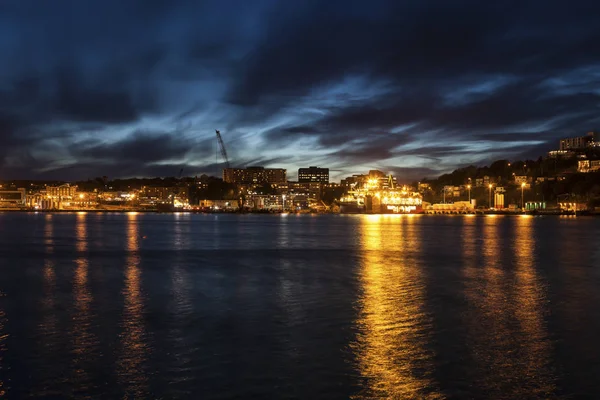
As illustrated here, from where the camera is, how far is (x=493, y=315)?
1516 centimetres

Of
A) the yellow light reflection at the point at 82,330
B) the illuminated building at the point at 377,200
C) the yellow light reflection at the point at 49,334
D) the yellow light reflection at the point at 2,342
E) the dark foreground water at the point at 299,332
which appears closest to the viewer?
the yellow light reflection at the point at 2,342

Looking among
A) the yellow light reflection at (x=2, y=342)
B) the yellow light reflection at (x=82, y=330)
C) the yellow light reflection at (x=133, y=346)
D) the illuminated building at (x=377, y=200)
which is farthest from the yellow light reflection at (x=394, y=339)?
the illuminated building at (x=377, y=200)

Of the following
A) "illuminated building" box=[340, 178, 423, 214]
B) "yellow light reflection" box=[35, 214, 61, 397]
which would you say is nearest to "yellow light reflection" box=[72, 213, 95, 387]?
"yellow light reflection" box=[35, 214, 61, 397]

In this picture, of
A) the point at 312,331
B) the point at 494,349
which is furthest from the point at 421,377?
the point at 312,331

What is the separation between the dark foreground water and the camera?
9.20 meters

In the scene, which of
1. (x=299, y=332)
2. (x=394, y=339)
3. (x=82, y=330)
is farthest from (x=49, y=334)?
(x=394, y=339)

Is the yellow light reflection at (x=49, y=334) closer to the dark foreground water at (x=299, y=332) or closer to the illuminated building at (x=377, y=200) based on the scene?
the dark foreground water at (x=299, y=332)

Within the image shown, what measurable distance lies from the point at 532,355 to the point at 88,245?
37474mm

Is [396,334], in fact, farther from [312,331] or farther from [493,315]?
[493,315]

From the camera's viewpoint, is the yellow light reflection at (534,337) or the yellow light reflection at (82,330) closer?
the yellow light reflection at (534,337)

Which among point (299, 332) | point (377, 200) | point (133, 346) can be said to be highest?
point (377, 200)

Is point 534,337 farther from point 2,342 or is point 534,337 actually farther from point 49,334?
point 2,342

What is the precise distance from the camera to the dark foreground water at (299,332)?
9203mm

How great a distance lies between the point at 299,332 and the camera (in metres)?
13.1
